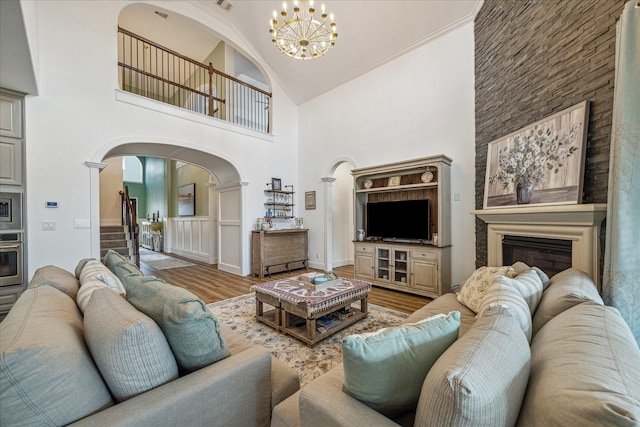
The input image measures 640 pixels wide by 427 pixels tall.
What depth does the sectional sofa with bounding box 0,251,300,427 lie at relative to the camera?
726mm

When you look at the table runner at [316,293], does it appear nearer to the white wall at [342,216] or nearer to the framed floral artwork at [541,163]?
the framed floral artwork at [541,163]

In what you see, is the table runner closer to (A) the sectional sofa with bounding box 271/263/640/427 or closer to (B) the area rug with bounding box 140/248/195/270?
(A) the sectional sofa with bounding box 271/263/640/427

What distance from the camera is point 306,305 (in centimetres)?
234

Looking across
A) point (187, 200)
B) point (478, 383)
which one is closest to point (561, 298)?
point (478, 383)

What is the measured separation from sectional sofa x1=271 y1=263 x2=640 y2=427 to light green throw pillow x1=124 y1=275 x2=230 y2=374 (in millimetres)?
375

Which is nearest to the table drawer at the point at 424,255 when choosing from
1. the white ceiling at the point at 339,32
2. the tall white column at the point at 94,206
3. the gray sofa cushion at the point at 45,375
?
the white ceiling at the point at 339,32

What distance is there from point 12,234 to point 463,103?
6.12 metres

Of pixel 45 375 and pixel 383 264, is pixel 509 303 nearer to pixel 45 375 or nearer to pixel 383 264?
pixel 45 375

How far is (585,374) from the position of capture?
640mm

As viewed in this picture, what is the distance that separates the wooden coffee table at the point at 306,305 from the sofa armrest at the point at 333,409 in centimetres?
142

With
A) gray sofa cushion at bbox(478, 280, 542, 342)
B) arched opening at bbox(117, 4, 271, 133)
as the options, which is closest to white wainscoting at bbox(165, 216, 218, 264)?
arched opening at bbox(117, 4, 271, 133)

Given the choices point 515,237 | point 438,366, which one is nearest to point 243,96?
point 515,237

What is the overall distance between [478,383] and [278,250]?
4.94m

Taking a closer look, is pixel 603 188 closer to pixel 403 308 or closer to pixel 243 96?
pixel 403 308
